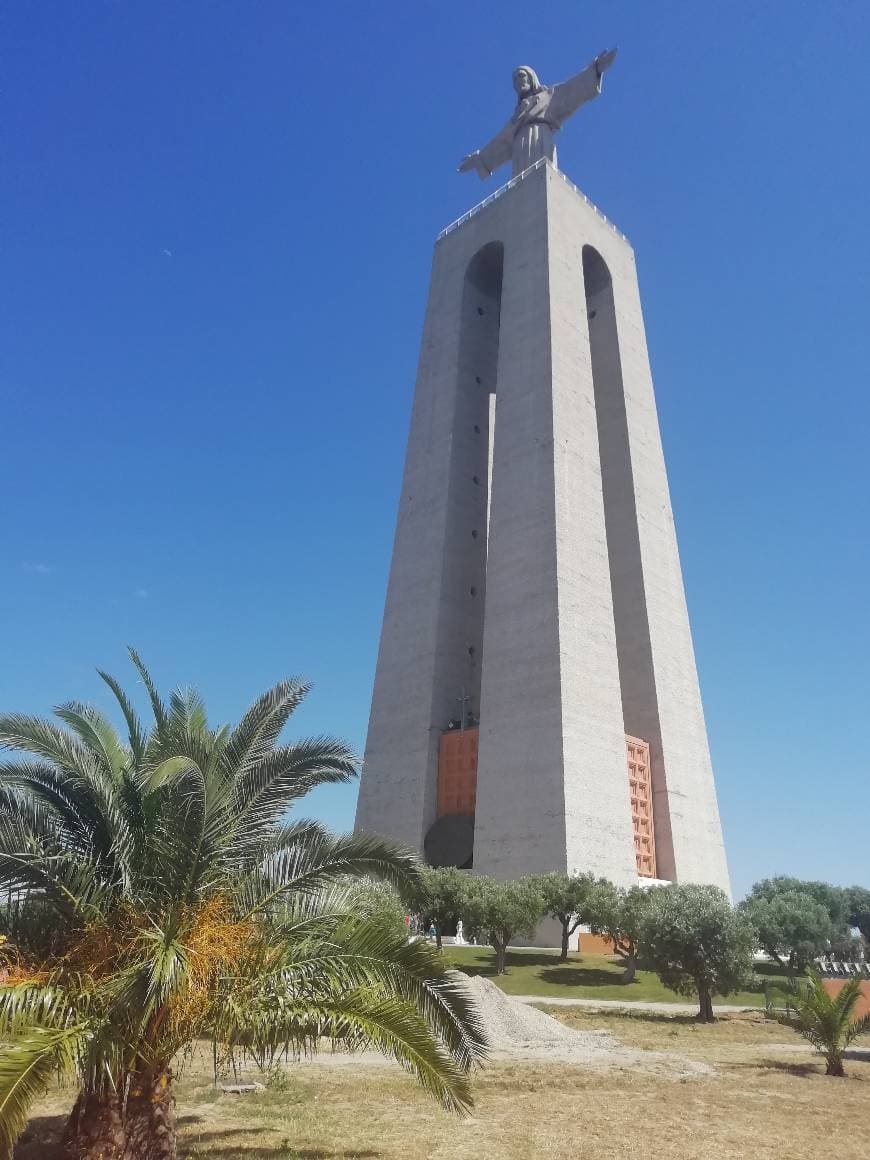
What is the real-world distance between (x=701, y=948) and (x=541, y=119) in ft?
191

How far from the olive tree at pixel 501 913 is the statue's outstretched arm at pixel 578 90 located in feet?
180

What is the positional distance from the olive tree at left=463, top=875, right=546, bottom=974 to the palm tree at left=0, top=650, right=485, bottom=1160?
20.1m

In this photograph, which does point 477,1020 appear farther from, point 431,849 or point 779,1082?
point 431,849

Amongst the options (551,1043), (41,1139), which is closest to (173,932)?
(41,1139)

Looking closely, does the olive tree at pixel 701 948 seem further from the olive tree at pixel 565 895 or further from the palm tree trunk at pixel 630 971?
the olive tree at pixel 565 895

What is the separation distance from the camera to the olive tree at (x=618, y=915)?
28.2 m

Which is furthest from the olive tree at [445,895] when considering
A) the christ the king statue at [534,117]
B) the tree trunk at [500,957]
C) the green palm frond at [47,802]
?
the christ the king statue at [534,117]

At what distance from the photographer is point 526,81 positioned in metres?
61.9

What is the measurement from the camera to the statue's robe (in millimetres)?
58500

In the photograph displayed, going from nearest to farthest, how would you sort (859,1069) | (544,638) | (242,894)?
(242,894) < (859,1069) < (544,638)

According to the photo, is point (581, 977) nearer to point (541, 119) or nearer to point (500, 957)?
point (500, 957)

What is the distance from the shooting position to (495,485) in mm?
46938

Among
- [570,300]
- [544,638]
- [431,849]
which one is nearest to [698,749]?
[544,638]

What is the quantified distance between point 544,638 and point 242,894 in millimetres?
32361
